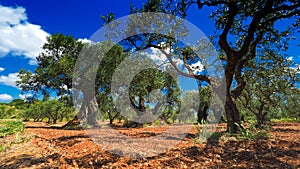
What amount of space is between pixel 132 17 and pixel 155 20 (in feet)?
5.35

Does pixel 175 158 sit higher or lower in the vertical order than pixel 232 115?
lower

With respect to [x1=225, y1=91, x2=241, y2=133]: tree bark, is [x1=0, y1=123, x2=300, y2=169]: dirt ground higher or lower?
lower

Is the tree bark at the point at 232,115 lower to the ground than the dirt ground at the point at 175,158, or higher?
higher

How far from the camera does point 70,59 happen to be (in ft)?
62.8

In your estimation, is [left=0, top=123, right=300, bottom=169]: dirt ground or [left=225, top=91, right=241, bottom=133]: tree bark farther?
[left=225, top=91, right=241, bottom=133]: tree bark

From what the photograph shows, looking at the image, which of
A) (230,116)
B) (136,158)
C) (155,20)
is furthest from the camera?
(155,20)

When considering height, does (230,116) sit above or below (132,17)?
below

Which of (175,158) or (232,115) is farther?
(232,115)

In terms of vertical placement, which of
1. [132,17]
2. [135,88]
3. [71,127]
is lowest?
[71,127]

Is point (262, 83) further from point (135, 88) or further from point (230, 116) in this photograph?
Answer: point (135, 88)

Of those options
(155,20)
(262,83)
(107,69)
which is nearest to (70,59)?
(107,69)

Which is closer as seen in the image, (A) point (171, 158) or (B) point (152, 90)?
(A) point (171, 158)

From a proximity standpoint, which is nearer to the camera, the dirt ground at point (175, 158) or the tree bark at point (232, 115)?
the dirt ground at point (175, 158)

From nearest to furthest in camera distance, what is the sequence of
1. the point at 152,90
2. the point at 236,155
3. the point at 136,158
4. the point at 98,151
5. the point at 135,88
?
1. the point at 136,158
2. the point at 236,155
3. the point at 98,151
4. the point at 135,88
5. the point at 152,90
